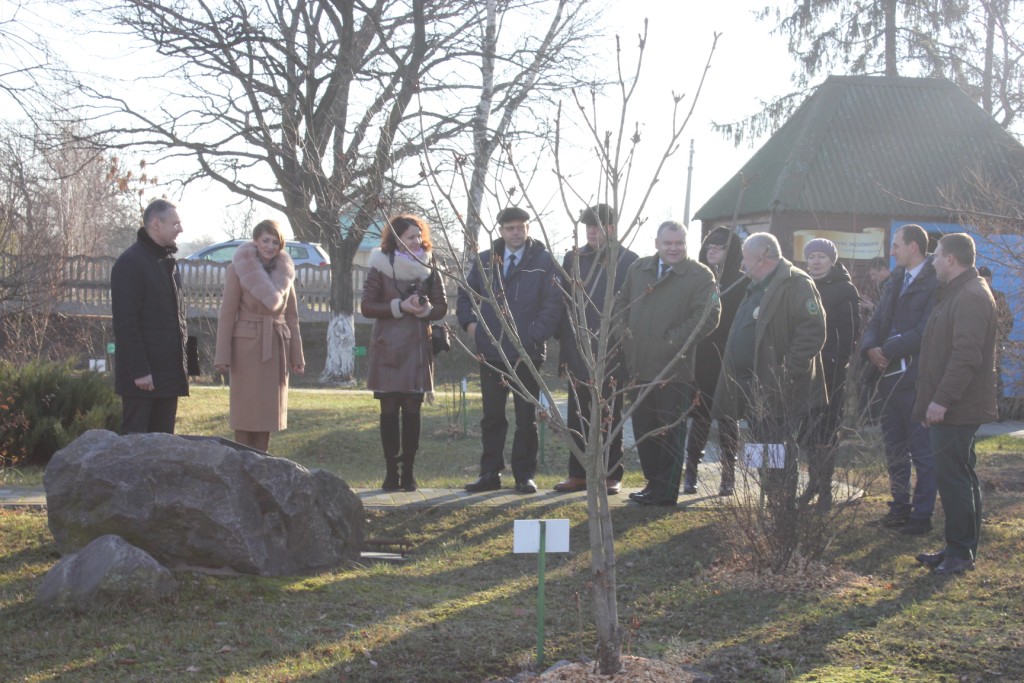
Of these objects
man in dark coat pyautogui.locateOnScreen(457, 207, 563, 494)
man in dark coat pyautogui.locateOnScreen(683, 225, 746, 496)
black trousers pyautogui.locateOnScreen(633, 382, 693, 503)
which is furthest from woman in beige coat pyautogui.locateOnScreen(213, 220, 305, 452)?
man in dark coat pyautogui.locateOnScreen(683, 225, 746, 496)

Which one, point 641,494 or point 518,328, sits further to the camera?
point 518,328

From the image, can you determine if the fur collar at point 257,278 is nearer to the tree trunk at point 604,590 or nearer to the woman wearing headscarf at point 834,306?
the woman wearing headscarf at point 834,306

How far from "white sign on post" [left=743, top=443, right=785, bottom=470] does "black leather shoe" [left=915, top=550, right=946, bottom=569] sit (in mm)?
1172

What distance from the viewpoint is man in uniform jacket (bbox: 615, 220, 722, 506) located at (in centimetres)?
704

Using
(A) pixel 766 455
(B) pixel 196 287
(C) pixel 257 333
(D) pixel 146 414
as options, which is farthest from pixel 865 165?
(D) pixel 146 414

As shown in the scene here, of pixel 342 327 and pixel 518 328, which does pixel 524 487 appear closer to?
pixel 518 328

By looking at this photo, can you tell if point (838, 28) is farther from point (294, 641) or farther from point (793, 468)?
point (294, 641)

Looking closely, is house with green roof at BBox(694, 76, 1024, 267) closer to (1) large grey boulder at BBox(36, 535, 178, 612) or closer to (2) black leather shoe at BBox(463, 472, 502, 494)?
(2) black leather shoe at BBox(463, 472, 502, 494)

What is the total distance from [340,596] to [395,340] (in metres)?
Answer: 2.54

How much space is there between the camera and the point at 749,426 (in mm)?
5648

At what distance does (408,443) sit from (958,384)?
358cm

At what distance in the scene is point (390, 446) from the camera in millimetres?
7676

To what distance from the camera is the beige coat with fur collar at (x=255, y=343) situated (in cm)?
719

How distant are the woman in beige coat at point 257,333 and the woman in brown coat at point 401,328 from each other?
0.59 meters
